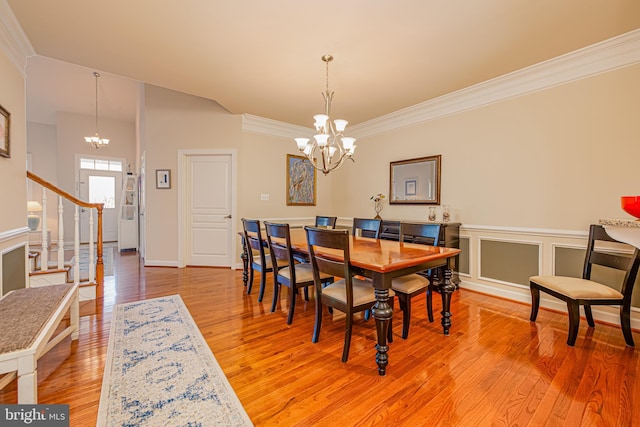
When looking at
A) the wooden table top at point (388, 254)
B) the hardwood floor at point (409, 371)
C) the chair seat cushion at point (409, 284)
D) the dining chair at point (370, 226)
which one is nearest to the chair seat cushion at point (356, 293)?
the chair seat cushion at point (409, 284)

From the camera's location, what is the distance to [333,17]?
2150 millimetres

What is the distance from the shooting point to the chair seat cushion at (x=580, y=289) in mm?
2107

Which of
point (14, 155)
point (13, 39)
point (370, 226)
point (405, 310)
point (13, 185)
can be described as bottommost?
point (405, 310)

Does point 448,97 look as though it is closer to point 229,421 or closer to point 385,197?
point 385,197

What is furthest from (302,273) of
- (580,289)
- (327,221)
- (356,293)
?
(580,289)

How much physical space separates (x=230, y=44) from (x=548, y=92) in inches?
127

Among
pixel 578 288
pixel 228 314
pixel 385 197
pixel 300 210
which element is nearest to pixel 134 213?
pixel 300 210

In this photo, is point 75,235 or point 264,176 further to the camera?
point 264,176

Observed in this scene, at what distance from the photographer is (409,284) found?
87.4 inches

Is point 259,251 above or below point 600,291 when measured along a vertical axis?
above

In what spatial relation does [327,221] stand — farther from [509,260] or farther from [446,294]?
[509,260]

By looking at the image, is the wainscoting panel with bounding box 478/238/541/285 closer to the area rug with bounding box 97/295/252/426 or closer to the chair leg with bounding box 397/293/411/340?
the chair leg with bounding box 397/293/411/340

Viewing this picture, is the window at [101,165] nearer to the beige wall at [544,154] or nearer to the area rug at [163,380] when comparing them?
the area rug at [163,380]

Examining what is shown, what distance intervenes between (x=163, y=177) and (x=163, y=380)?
3.76 m
